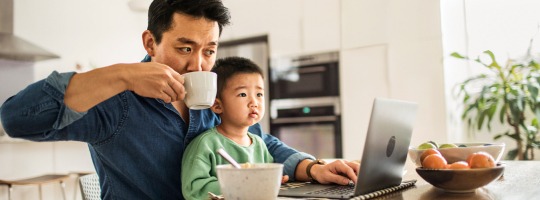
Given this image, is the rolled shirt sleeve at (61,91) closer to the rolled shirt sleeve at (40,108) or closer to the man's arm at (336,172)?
the rolled shirt sleeve at (40,108)

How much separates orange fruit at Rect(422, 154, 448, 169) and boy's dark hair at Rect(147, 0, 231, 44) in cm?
63

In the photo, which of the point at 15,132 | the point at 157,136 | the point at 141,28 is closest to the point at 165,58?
the point at 157,136

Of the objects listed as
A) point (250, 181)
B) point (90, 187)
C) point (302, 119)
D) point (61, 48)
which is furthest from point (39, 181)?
point (250, 181)

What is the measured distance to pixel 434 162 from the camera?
0.92 meters

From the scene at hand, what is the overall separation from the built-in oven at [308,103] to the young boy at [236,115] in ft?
8.96

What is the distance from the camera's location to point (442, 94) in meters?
3.57

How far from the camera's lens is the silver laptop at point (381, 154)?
0.85m

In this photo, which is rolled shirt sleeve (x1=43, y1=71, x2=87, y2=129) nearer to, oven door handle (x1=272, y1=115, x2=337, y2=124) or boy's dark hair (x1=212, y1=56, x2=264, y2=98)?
boy's dark hair (x1=212, y1=56, x2=264, y2=98)

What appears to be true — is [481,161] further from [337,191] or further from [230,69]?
[230,69]

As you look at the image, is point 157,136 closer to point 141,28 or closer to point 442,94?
point 442,94

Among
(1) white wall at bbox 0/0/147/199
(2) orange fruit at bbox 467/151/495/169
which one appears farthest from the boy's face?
(1) white wall at bbox 0/0/147/199

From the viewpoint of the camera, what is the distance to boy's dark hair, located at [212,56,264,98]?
135 centimetres

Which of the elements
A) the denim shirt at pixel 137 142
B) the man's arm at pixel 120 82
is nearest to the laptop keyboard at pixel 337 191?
the denim shirt at pixel 137 142

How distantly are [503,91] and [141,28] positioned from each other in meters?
3.55
